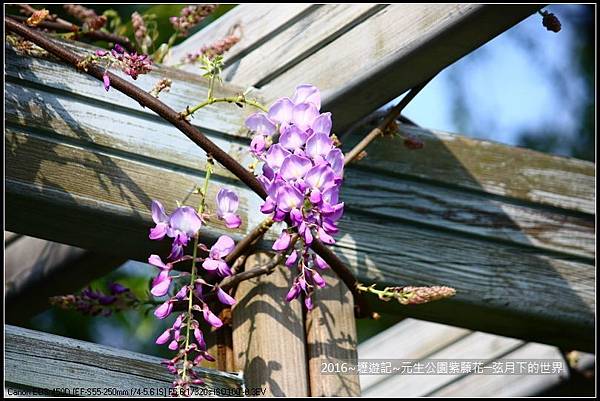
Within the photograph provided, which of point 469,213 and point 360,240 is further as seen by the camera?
point 469,213

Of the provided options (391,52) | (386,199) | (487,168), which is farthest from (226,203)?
(487,168)

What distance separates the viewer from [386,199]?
1.71 m

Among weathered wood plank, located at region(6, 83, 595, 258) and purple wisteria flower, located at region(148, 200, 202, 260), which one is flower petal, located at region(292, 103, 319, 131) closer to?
purple wisteria flower, located at region(148, 200, 202, 260)

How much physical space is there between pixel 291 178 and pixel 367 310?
0.43 meters

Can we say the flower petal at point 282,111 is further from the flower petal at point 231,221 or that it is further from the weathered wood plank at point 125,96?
the weathered wood plank at point 125,96

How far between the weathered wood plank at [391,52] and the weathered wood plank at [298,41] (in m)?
0.01

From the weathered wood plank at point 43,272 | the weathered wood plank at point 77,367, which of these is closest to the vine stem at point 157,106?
the weathered wood plank at point 77,367

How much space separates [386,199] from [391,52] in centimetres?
29

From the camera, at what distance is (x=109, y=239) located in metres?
1.47

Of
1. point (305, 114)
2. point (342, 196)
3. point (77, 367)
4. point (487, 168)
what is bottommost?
point (77, 367)

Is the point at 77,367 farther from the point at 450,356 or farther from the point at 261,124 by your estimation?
the point at 450,356

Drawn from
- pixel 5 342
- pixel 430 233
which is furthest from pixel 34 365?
pixel 430 233

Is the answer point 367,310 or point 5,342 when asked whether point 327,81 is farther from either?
point 5,342

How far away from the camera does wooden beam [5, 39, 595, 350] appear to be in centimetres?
142
